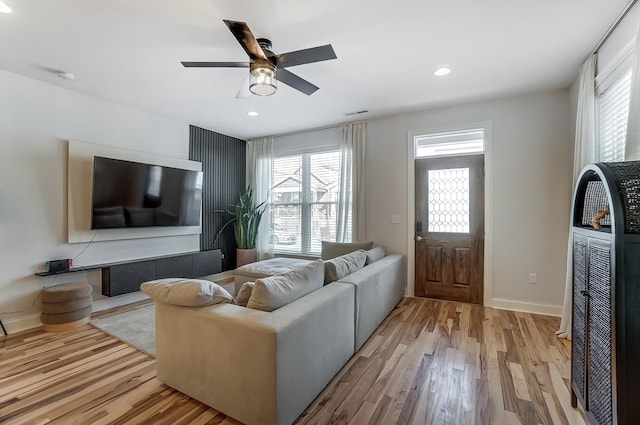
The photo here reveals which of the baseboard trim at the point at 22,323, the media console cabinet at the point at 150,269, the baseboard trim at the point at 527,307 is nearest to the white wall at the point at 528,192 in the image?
the baseboard trim at the point at 527,307

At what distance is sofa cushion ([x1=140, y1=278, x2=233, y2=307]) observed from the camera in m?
1.84

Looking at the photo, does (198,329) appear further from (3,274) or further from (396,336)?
(3,274)

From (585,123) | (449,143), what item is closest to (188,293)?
(585,123)

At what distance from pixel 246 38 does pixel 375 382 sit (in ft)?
8.58

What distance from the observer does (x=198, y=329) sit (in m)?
1.83

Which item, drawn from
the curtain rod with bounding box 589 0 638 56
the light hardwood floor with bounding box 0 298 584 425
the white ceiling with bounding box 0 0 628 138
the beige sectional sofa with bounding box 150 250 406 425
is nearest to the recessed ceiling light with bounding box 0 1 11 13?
the white ceiling with bounding box 0 0 628 138

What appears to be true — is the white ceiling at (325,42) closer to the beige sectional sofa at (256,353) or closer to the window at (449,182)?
the window at (449,182)

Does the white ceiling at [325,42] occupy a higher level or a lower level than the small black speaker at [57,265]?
higher

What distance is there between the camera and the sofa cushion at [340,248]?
14.0 feet

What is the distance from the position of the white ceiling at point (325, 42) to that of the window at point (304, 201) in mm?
1533

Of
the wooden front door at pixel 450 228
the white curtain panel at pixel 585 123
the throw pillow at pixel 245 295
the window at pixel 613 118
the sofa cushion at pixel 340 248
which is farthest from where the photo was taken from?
the sofa cushion at pixel 340 248

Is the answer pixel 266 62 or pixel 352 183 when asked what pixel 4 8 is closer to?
pixel 266 62

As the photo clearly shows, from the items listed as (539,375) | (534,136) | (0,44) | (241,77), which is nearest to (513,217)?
(534,136)

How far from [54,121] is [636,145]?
5.25m
